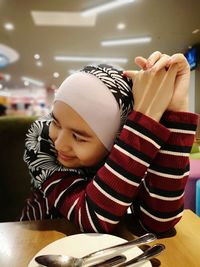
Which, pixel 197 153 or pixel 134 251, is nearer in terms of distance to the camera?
pixel 134 251

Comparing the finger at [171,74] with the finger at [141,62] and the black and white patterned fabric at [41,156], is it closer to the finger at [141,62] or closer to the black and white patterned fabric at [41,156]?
the finger at [141,62]

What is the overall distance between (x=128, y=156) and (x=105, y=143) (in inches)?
3.0

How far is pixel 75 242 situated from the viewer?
385 mm

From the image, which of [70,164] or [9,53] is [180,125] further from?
[9,53]

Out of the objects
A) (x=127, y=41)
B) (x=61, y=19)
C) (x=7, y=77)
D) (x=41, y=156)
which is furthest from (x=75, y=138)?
(x=7, y=77)

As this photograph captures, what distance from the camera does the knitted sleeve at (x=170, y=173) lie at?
1.44 ft

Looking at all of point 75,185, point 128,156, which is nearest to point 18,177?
point 75,185

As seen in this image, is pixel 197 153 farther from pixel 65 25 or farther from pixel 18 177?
pixel 65 25

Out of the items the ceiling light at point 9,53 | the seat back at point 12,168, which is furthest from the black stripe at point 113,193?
the ceiling light at point 9,53

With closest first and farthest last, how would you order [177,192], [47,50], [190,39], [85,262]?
[85,262] → [177,192] → [190,39] → [47,50]

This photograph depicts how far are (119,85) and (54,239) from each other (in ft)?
0.95

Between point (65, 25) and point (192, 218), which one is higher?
point (65, 25)

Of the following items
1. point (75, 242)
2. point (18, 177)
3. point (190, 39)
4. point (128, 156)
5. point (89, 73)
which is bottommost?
point (18, 177)

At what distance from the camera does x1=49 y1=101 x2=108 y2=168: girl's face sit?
47 centimetres
